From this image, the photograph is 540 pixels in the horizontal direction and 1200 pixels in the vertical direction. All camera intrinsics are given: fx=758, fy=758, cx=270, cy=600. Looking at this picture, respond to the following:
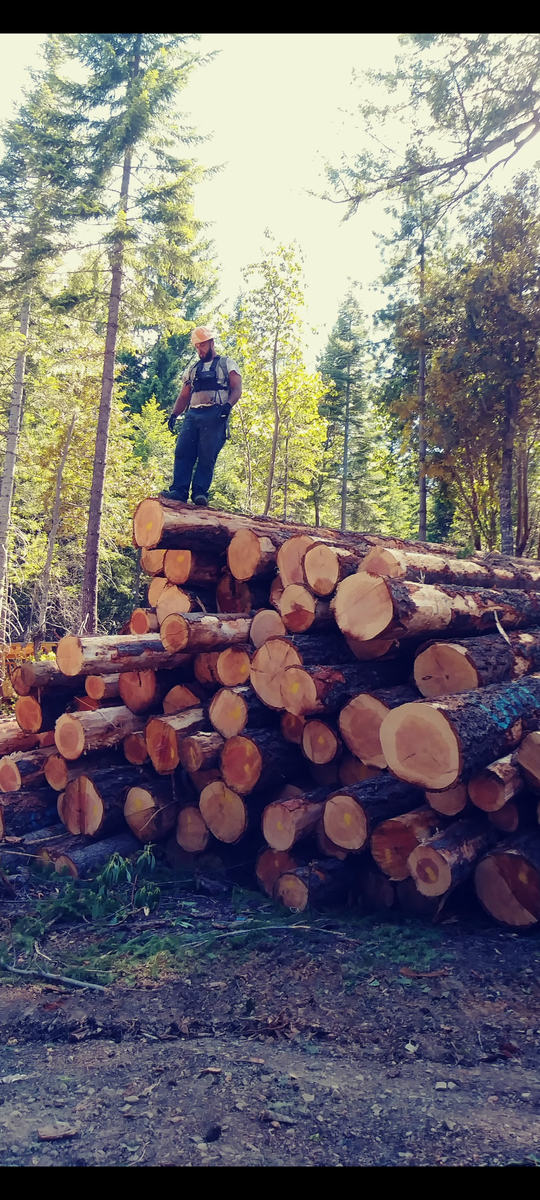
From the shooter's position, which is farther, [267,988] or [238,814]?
[238,814]

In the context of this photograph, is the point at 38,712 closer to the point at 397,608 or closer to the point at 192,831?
the point at 192,831

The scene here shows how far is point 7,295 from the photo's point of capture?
51.2 feet

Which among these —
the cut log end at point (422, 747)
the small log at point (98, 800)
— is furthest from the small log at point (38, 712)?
the cut log end at point (422, 747)

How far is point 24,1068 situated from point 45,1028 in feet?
1.10

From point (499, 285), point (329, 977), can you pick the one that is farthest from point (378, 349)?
point (329, 977)

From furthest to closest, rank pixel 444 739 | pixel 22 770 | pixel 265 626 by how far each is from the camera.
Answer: pixel 22 770, pixel 265 626, pixel 444 739

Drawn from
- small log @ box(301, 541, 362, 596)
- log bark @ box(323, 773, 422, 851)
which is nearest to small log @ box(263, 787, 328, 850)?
log bark @ box(323, 773, 422, 851)

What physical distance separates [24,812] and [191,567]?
2.39m

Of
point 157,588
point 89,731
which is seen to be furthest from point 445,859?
point 157,588

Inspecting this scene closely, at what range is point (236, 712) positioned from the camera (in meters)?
5.34

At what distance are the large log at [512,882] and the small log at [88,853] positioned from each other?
2.58 meters

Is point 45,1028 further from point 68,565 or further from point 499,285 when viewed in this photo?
point 68,565

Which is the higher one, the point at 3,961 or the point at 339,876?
the point at 339,876

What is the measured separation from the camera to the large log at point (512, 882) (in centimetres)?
414
